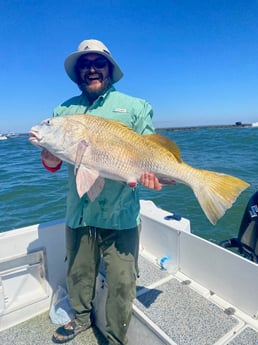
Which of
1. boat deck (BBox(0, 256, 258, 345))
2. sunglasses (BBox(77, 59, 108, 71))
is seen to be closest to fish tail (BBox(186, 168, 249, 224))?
boat deck (BBox(0, 256, 258, 345))

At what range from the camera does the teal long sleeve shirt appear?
261 cm

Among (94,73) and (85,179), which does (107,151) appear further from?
(94,73)

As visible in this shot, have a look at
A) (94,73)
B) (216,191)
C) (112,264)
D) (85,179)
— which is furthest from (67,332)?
(94,73)

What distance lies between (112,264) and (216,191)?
3.85 feet

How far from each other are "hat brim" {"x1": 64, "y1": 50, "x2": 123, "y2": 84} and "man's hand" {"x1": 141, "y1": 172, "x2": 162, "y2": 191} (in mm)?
1107

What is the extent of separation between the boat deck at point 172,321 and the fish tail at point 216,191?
1190 mm

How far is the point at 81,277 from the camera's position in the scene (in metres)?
2.91

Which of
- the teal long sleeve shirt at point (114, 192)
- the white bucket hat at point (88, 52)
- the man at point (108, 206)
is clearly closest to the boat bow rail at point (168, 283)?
the man at point (108, 206)

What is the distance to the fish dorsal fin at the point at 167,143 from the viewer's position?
2.38 metres

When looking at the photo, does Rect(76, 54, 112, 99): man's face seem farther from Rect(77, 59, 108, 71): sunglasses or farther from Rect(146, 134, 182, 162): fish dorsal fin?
Rect(146, 134, 182, 162): fish dorsal fin

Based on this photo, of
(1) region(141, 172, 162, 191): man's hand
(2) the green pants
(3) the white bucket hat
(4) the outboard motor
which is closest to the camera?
(1) region(141, 172, 162, 191): man's hand

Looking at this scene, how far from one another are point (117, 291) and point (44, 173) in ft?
43.2

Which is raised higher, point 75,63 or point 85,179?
point 75,63

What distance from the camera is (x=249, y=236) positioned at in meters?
3.72
